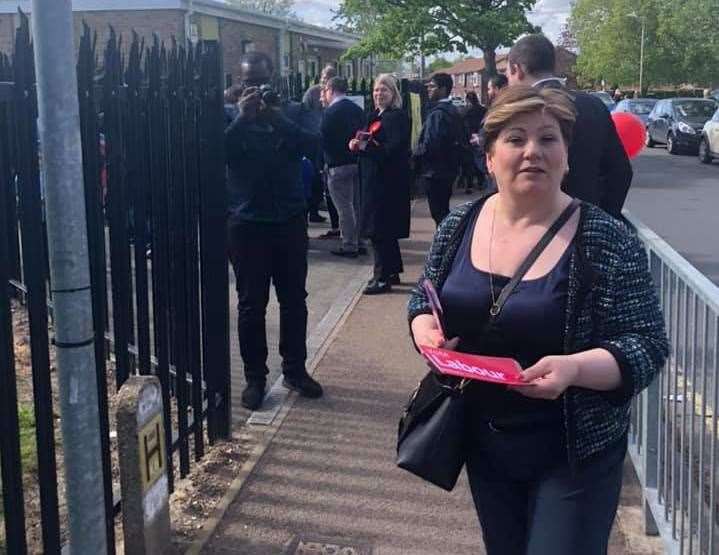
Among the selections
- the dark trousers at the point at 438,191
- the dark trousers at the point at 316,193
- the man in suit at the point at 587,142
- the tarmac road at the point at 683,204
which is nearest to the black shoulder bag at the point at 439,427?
the man in suit at the point at 587,142

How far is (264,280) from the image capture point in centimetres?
537

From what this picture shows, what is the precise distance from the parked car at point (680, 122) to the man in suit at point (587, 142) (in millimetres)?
22312

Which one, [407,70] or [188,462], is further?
[407,70]

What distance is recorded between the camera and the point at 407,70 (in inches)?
2623

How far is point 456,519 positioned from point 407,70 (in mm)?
64552

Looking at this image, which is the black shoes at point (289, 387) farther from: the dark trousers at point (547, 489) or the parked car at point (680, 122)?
the parked car at point (680, 122)

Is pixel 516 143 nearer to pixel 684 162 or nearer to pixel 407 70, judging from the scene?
pixel 684 162

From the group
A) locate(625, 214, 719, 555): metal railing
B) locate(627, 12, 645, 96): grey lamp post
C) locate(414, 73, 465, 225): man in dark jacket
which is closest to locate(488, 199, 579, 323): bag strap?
locate(625, 214, 719, 555): metal railing

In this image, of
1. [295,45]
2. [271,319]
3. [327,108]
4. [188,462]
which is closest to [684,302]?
[188,462]

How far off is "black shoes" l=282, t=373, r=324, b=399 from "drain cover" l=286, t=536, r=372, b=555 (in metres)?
1.73

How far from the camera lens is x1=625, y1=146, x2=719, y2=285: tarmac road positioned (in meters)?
11.0

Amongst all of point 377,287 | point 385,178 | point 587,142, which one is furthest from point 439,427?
point 385,178

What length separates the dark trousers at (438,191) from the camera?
9297 mm

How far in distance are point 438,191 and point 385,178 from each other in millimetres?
927
